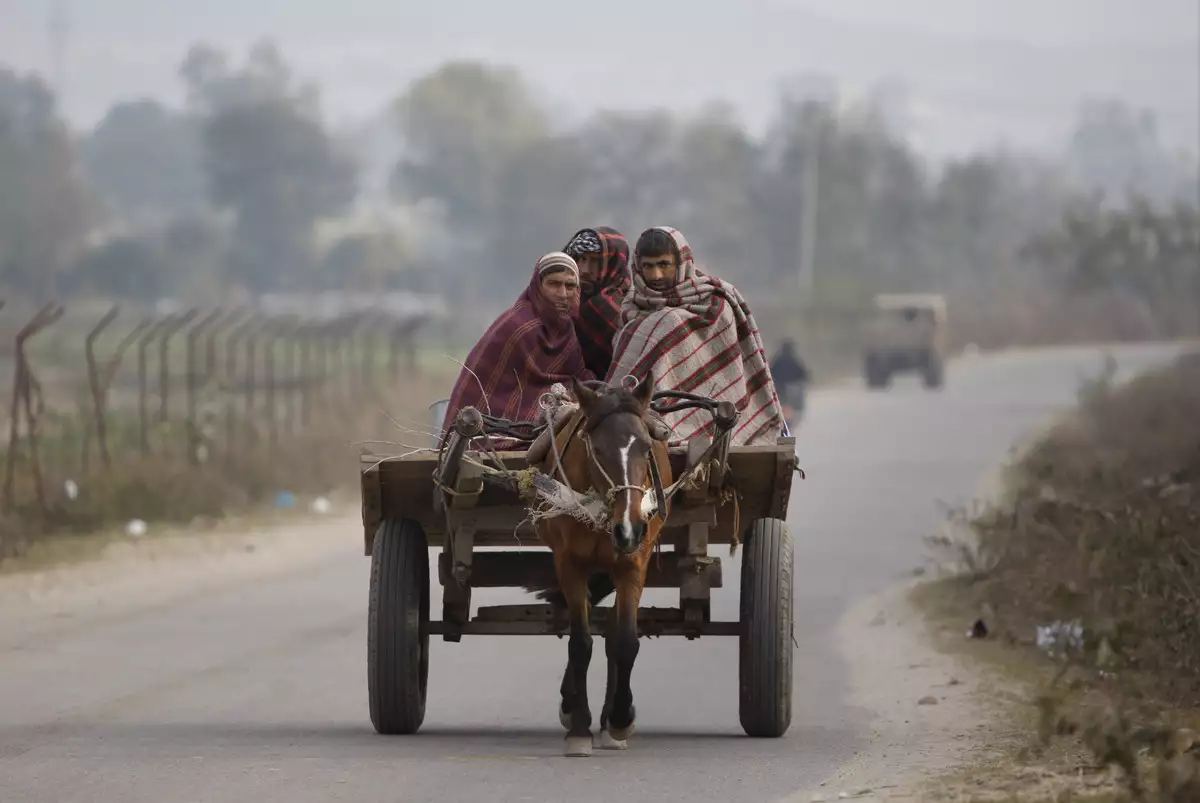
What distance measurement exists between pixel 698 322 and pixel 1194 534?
4888mm

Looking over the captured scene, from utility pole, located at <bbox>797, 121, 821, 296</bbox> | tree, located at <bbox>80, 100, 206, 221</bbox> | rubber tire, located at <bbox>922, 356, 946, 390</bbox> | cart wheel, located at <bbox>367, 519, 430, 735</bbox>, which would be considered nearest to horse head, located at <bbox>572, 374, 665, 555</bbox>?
cart wheel, located at <bbox>367, 519, 430, 735</bbox>

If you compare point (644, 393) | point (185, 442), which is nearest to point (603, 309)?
point (644, 393)

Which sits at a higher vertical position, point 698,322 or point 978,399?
point 698,322

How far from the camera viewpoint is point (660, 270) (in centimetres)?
1004

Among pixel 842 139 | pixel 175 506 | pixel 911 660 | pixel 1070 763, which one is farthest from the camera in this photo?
pixel 842 139

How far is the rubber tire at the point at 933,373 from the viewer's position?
52.8 metres

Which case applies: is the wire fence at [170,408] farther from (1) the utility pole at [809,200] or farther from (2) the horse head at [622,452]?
(1) the utility pole at [809,200]

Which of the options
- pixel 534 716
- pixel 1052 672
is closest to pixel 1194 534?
pixel 1052 672

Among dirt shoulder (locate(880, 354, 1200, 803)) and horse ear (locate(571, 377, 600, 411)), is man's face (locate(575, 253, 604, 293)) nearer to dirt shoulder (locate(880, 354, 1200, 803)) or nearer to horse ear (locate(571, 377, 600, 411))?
horse ear (locate(571, 377, 600, 411))

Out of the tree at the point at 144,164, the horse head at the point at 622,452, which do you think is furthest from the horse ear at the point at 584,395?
the tree at the point at 144,164

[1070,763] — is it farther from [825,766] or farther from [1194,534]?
[1194,534]

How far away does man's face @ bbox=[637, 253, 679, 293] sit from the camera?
10.0 metres

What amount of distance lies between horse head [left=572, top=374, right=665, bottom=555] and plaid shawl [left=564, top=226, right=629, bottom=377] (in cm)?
166

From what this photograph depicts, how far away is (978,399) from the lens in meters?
48.0
